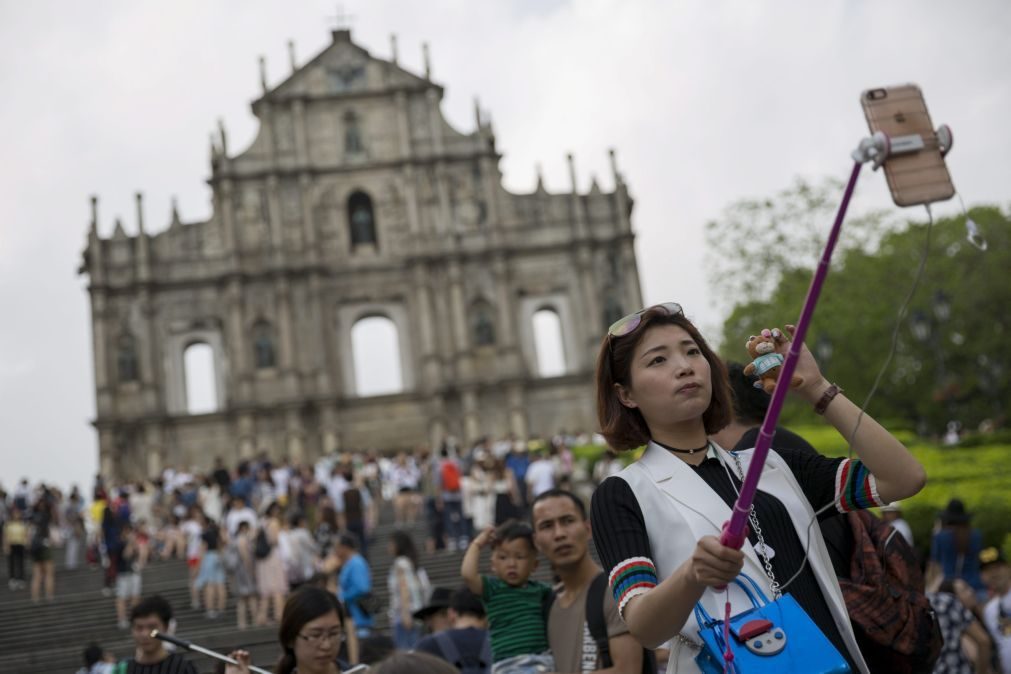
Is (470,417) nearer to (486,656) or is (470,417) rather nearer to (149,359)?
(149,359)

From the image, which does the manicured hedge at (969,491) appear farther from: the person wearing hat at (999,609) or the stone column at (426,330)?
the stone column at (426,330)

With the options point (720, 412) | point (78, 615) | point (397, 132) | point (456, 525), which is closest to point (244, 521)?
point (78, 615)

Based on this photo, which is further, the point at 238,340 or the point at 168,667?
the point at 238,340

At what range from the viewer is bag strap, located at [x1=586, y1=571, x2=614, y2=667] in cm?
443

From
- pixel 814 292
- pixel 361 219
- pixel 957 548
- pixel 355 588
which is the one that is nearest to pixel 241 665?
pixel 814 292

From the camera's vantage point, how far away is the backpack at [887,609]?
3.76 metres

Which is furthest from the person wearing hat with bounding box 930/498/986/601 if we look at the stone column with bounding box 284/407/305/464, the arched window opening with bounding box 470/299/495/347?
the arched window opening with bounding box 470/299/495/347

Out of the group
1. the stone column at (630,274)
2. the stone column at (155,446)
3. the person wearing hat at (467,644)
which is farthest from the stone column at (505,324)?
the person wearing hat at (467,644)

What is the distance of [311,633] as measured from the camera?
4.81 meters

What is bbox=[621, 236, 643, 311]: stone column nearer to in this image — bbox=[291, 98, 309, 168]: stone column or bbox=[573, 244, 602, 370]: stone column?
bbox=[573, 244, 602, 370]: stone column

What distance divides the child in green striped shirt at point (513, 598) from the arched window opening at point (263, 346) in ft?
114

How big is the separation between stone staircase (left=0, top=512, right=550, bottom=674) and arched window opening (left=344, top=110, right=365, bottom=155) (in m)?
22.6

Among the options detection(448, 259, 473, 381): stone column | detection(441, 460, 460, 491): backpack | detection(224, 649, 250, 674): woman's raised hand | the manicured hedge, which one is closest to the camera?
detection(224, 649, 250, 674): woman's raised hand

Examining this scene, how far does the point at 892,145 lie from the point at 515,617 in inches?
140
